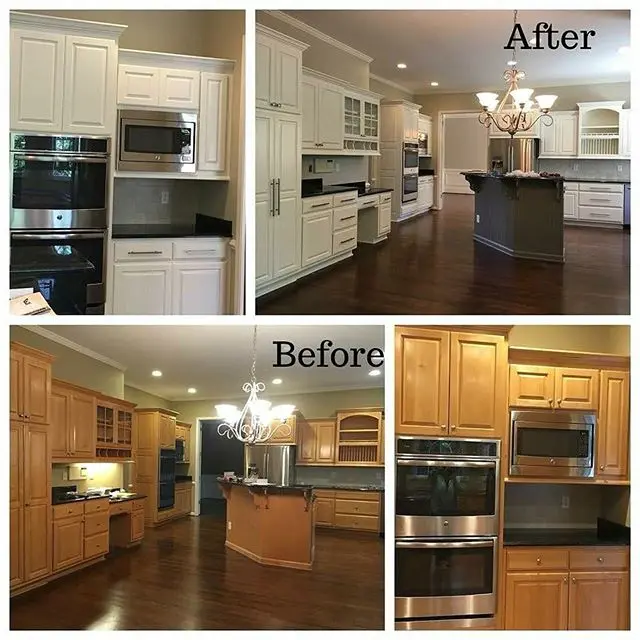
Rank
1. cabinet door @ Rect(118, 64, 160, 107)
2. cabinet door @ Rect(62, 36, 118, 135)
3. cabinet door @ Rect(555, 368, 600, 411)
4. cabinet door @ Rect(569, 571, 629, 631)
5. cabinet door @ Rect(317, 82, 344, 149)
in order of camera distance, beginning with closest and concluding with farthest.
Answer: cabinet door @ Rect(317, 82, 344, 149)
cabinet door @ Rect(569, 571, 629, 631)
cabinet door @ Rect(555, 368, 600, 411)
cabinet door @ Rect(62, 36, 118, 135)
cabinet door @ Rect(118, 64, 160, 107)

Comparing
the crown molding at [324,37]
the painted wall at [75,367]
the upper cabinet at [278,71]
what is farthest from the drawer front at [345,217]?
the painted wall at [75,367]

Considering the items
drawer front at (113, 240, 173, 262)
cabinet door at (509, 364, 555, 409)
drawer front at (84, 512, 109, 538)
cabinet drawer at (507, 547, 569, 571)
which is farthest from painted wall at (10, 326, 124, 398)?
cabinet drawer at (507, 547, 569, 571)

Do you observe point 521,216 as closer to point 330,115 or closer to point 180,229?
point 330,115

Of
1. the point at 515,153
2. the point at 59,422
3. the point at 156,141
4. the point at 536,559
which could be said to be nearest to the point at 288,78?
the point at 515,153

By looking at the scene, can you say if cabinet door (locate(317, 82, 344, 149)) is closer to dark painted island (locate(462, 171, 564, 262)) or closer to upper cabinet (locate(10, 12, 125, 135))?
dark painted island (locate(462, 171, 564, 262))

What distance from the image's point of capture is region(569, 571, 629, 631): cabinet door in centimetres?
305

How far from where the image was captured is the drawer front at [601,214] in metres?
2.89

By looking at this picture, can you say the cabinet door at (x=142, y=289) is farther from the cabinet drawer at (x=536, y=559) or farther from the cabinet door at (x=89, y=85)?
the cabinet drawer at (x=536, y=559)

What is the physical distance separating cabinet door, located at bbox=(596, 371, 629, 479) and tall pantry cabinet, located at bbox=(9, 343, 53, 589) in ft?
6.95

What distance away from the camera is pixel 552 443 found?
3266mm

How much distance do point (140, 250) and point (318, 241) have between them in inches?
36.8

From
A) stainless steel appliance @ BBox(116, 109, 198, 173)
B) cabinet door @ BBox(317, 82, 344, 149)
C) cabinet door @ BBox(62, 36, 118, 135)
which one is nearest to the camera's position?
cabinet door @ BBox(317, 82, 344, 149)

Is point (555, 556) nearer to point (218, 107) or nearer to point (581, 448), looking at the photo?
point (581, 448)

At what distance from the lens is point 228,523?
2977 mm
